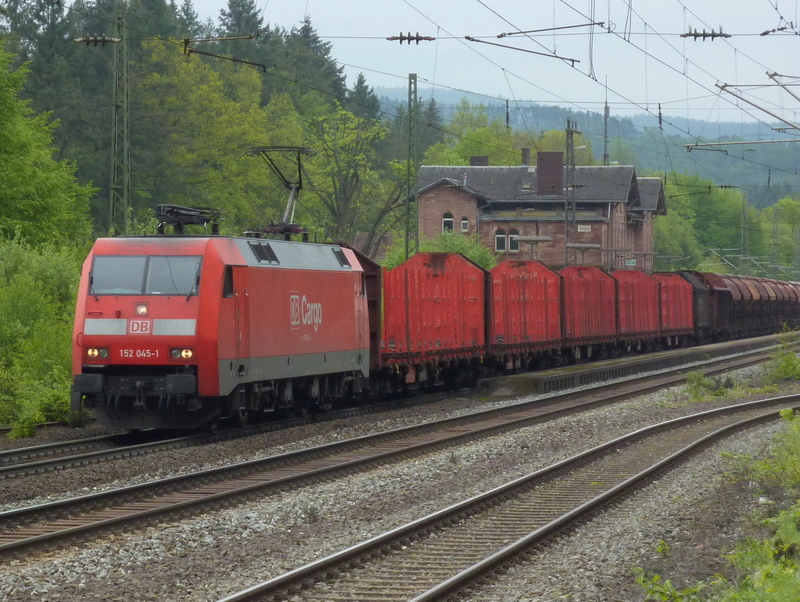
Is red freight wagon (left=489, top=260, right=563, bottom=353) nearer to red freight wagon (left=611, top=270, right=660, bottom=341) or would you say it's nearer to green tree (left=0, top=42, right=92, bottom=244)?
red freight wagon (left=611, top=270, right=660, bottom=341)

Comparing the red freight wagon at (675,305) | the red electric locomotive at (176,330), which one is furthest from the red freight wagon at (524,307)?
the red freight wagon at (675,305)

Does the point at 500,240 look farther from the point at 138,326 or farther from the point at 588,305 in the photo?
the point at 138,326

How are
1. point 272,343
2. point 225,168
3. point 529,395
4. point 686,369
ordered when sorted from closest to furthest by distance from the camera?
point 272,343
point 529,395
point 686,369
point 225,168

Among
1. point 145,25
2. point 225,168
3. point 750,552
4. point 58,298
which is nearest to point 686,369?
point 58,298

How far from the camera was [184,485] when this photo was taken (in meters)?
12.1

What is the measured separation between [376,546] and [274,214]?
54945mm

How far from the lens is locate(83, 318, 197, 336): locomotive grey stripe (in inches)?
593

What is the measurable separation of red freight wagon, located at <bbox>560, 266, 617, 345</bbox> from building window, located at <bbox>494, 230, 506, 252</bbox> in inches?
1389

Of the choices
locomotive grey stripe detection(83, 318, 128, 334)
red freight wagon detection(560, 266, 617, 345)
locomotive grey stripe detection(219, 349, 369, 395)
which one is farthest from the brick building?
locomotive grey stripe detection(83, 318, 128, 334)

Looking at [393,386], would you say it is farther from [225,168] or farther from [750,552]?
[225,168]

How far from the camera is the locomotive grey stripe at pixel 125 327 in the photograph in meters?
15.1

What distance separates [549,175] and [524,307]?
42609 millimetres

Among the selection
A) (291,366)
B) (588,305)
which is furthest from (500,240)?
(291,366)

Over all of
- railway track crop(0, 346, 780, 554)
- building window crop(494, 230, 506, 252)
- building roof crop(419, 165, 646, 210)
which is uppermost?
building roof crop(419, 165, 646, 210)
